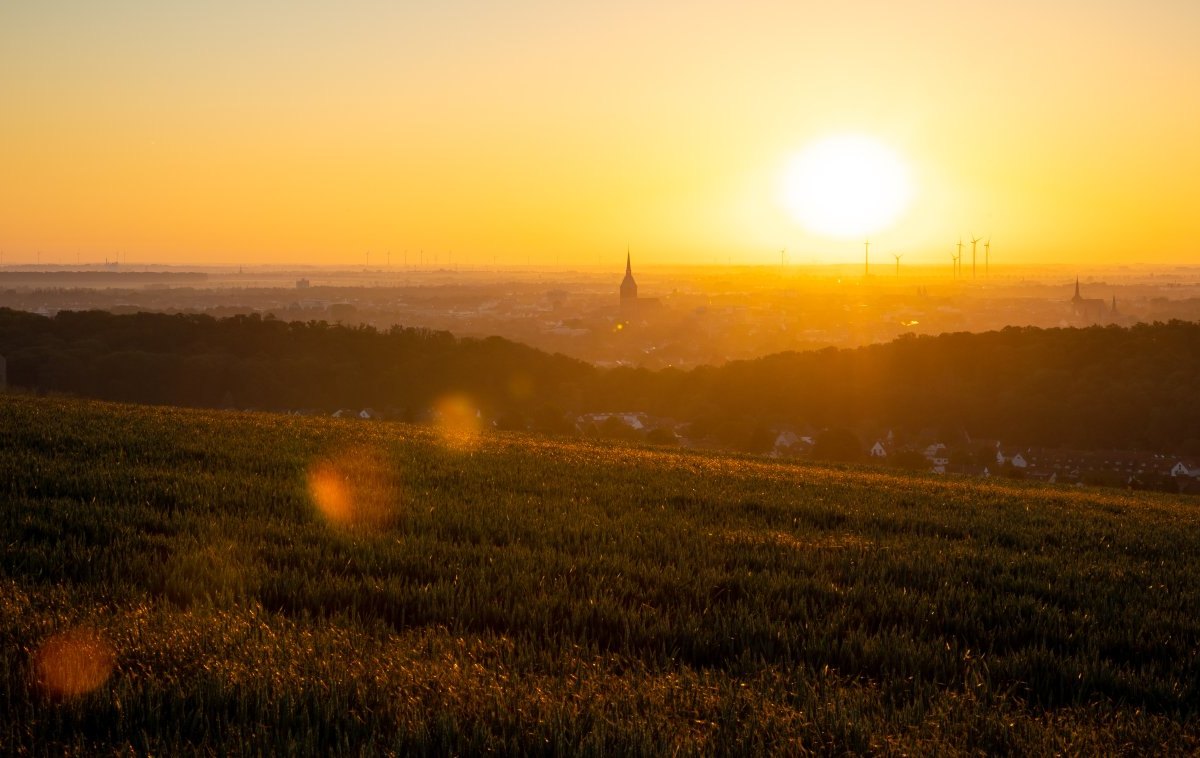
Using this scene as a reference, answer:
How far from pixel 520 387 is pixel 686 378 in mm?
20809

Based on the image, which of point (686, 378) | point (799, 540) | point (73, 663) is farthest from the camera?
point (686, 378)

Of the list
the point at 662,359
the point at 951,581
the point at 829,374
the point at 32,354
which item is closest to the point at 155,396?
the point at 32,354

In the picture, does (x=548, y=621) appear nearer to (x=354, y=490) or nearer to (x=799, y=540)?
(x=799, y=540)

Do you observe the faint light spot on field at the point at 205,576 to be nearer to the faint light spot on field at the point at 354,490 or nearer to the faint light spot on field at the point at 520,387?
the faint light spot on field at the point at 354,490

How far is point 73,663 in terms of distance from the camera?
4934mm

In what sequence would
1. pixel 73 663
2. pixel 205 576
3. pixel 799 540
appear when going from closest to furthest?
pixel 73 663 → pixel 205 576 → pixel 799 540

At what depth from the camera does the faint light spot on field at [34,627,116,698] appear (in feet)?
15.5

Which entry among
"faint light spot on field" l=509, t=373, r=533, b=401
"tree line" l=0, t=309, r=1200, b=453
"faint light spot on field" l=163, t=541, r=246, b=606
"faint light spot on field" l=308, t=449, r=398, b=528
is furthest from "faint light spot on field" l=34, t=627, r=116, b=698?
"faint light spot on field" l=509, t=373, r=533, b=401

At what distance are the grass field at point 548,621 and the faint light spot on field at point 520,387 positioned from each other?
260 ft

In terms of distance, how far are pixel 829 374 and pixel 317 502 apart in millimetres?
92795

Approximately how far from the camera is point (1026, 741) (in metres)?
4.73

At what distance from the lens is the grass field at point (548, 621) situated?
460 cm

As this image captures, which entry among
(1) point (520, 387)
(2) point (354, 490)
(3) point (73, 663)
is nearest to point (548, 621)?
(3) point (73, 663)

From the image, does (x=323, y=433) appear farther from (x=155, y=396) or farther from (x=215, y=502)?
(x=155, y=396)
